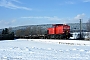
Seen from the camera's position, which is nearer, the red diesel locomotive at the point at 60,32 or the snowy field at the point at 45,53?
the snowy field at the point at 45,53

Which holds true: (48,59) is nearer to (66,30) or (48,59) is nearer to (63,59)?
(63,59)

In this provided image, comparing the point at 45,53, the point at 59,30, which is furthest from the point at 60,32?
the point at 45,53

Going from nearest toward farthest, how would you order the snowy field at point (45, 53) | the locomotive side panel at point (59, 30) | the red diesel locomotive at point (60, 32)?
the snowy field at point (45, 53), the red diesel locomotive at point (60, 32), the locomotive side panel at point (59, 30)

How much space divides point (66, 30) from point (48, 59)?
1418 inches

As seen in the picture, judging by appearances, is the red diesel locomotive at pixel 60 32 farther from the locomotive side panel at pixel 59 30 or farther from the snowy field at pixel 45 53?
the snowy field at pixel 45 53

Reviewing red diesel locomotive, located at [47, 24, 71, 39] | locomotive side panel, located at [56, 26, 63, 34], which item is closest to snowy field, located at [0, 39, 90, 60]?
red diesel locomotive, located at [47, 24, 71, 39]

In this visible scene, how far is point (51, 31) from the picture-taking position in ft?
179

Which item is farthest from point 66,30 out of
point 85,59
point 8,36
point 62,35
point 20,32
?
→ point 20,32

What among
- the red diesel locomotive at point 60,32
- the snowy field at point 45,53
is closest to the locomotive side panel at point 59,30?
the red diesel locomotive at point 60,32

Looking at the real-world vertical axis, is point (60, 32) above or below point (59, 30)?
below

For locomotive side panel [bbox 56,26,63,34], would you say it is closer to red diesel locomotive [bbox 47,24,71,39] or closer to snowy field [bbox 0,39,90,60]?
red diesel locomotive [bbox 47,24,71,39]

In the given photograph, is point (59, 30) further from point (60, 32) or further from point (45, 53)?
point (45, 53)

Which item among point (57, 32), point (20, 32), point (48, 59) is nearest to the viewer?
point (48, 59)

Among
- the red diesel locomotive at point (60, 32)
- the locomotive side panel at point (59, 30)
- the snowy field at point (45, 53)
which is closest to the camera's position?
the snowy field at point (45, 53)
